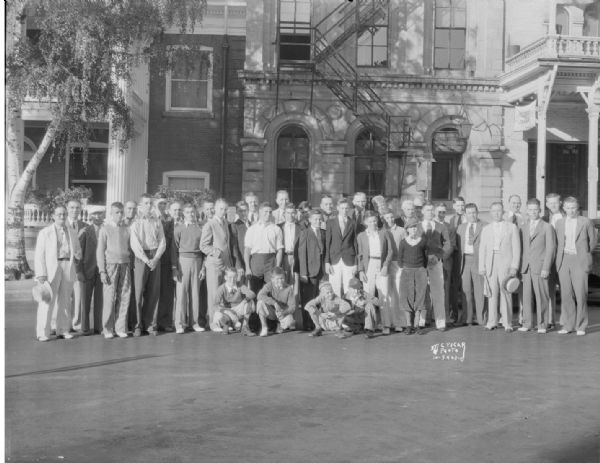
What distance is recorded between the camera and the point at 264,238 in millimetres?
11820

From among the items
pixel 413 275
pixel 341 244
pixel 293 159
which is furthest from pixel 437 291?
pixel 293 159

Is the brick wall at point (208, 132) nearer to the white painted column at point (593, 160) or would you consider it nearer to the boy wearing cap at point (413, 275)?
the white painted column at point (593, 160)

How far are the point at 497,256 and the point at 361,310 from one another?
7.19 ft

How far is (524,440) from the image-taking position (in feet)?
19.3

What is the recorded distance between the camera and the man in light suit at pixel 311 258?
11906 millimetres

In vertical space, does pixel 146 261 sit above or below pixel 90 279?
above

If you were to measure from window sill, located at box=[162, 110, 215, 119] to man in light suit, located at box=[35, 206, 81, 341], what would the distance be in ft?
43.0

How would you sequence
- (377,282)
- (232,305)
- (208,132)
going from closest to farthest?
(232,305) < (377,282) < (208,132)

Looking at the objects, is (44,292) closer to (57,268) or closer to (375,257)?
(57,268)

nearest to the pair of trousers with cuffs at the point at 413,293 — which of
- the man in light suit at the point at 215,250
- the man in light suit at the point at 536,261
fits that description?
the man in light suit at the point at 536,261

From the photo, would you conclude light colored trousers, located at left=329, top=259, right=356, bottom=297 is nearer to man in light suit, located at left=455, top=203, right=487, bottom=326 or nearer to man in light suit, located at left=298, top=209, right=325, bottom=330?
man in light suit, located at left=298, top=209, right=325, bottom=330

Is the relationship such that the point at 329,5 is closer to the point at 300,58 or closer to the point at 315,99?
the point at 300,58

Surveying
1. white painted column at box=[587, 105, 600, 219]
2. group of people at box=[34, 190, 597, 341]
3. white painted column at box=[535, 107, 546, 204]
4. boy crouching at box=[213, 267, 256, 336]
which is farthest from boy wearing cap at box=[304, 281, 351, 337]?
white painted column at box=[587, 105, 600, 219]

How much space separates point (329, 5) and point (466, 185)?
4.90 metres
